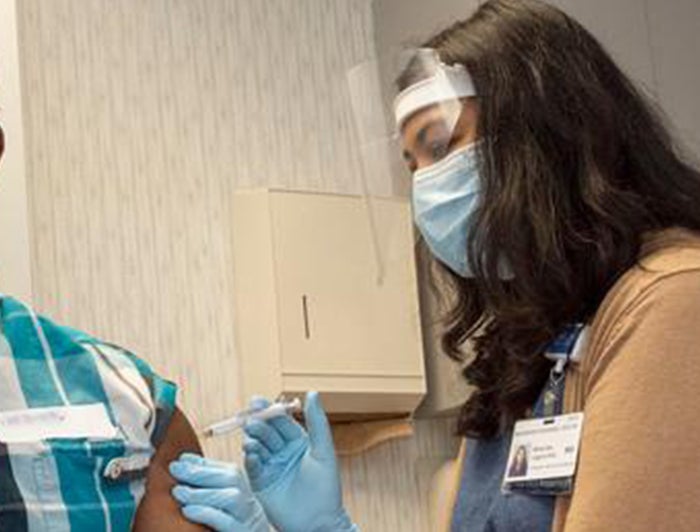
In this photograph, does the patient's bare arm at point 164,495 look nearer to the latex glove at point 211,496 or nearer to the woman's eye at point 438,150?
the latex glove at point 211,496

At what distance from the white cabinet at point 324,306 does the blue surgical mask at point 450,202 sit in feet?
2.69

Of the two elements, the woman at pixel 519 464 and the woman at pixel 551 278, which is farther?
the woman at pixel 519 464

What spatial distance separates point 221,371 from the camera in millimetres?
2988

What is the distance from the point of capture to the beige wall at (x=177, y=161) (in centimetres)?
287

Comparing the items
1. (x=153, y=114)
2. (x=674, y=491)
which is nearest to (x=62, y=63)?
(x=153, y=114)

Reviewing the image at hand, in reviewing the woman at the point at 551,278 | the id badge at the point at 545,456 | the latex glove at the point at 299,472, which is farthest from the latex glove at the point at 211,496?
the id badge at the point at 545,456

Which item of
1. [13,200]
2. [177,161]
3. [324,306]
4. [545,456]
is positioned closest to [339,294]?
[324,306]

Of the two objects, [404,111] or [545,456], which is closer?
[545,456]

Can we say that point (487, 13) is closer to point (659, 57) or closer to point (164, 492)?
point (164, 492)

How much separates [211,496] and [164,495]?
6 cm

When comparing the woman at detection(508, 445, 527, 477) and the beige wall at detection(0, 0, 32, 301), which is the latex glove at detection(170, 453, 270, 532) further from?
the beige wall at detection(0, 0, 32, 301)

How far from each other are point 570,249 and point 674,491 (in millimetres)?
366

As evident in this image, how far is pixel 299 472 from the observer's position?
6.44ft

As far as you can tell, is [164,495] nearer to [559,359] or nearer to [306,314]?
[559,359]
